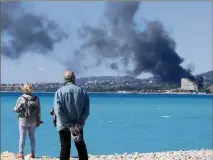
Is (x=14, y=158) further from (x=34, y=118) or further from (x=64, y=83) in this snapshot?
(x=64, y=83)

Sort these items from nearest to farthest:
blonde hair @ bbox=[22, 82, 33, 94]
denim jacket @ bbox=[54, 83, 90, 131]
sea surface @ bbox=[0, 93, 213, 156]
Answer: denim jacket @ bbox=[54, 83, 90, 131], blonde hair @ bbox=[22, 82, 33, 94], sea surface @ bbox=[0, 93, 213, 156]

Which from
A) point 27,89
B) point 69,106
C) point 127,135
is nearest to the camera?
point 69,106

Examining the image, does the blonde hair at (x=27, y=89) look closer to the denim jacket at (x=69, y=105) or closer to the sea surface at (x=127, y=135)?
the denim jacket at (x=69, y=105)

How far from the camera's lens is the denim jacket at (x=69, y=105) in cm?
775

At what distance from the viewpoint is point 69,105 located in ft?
25.4

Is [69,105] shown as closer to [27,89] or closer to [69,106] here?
[69,106]

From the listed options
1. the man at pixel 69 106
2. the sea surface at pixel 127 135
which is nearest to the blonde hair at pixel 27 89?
the man at pixel 69 106

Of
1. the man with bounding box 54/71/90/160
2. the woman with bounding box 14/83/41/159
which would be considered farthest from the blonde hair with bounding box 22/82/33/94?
the man with bounding box 54/71/90/160

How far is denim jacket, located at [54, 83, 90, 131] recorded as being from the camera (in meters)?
7.75

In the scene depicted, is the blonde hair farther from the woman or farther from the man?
the man

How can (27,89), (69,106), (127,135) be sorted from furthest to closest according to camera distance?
(127,135) → (27,89) → (69,106)

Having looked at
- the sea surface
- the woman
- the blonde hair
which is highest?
the blonde hair

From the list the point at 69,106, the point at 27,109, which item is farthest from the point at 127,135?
the point at 69,106

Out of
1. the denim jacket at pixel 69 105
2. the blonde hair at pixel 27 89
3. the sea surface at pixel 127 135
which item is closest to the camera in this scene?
the denim jacket at pixel 69 105
